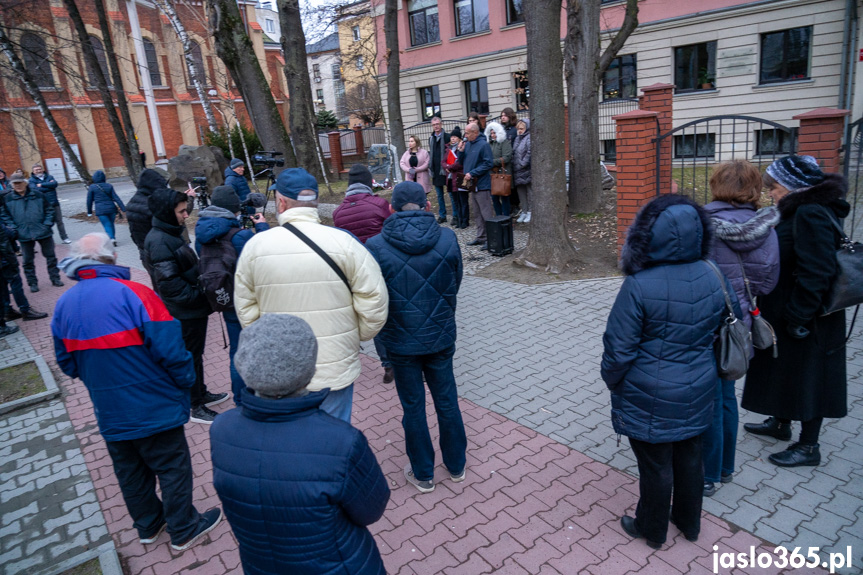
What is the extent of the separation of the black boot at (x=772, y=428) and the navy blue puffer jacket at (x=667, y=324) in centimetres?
153

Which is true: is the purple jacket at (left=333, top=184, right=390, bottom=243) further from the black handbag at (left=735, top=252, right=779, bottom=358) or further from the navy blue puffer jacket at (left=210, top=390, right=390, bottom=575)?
the navy blue puffer jacket at (left=210, top=390, right=390, bottom=575)

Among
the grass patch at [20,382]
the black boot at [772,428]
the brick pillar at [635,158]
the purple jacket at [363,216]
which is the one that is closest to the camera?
the black boot at [772,428]

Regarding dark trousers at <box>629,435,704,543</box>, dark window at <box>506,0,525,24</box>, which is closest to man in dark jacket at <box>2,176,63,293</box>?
dark trousers at <box>629,435,704,543</box>

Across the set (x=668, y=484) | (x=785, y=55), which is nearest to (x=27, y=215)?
(x=668, y=484)

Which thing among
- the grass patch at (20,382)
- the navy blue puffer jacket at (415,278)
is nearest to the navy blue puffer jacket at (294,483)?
the navy blue puffer jacket at (415,278)

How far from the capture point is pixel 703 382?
9.30 ft

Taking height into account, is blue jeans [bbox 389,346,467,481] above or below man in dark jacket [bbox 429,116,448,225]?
below

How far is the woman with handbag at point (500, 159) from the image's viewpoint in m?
9.51

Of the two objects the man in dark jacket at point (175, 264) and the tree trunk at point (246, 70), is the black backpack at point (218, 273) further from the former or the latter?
the tree trunk at point (246, 70)

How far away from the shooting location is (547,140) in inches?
314

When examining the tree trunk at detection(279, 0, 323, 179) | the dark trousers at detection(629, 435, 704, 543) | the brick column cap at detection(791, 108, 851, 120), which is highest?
the tree trunk at detection(279, 0, 323, 179)

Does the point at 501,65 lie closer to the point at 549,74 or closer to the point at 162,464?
the point at 549,74

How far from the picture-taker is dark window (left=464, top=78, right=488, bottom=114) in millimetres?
26391

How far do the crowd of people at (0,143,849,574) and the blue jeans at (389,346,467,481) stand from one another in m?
0.01
